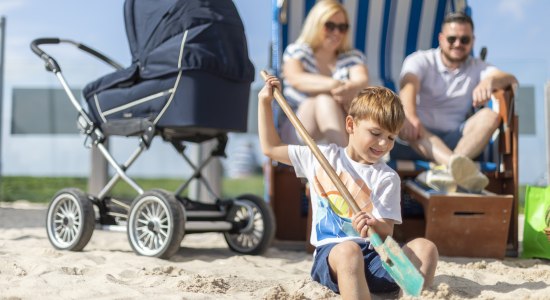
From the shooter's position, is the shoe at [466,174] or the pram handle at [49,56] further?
the pram handle at [49,56]

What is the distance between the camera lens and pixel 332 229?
225cm

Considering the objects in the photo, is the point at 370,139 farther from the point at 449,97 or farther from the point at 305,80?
the point at 449,97

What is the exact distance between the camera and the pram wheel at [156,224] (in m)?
3.11

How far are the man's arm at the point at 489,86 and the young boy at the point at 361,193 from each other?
1601 mm

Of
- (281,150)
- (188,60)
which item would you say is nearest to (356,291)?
(281,150)

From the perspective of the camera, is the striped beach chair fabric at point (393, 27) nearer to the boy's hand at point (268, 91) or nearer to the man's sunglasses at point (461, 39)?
the man's sunglasses at point (461, 39)

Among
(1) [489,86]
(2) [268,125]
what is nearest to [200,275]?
(2) [268,125]

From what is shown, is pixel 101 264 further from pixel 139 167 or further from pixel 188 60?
pixel 139 167

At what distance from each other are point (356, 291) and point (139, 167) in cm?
529

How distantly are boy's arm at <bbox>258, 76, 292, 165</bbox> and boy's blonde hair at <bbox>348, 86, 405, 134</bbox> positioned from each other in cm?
28

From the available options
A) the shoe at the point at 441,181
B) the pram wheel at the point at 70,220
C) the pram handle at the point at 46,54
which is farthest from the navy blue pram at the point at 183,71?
the shoe at the point at 441,181

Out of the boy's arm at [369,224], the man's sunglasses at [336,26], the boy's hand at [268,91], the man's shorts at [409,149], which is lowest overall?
the boy's arm at [369,224]

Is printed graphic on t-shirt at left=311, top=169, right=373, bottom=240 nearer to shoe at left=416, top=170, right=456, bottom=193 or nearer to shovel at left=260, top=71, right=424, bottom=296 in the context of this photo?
shovel at left=260, top=71, right=424, bottom=296

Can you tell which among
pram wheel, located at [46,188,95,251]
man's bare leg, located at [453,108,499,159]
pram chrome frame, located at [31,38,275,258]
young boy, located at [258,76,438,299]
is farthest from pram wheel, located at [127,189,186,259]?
man's bare leg, located at [453,108,499,159]
